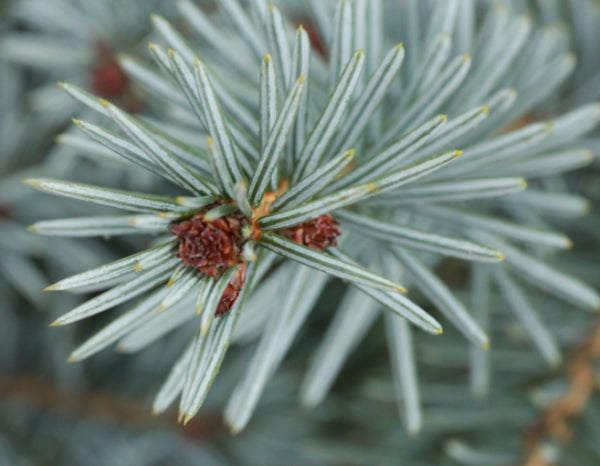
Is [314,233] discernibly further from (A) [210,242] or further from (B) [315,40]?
(B) [315,40]

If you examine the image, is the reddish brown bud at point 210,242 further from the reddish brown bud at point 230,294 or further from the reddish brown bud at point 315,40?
the reddish brown bud at point 315,40

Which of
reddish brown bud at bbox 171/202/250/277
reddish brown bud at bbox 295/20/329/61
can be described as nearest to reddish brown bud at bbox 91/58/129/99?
reddish brown bud at bbox 295/20/329/61

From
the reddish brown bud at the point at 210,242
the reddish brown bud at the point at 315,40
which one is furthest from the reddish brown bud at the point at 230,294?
the reddish brown bud at the point at 315,40

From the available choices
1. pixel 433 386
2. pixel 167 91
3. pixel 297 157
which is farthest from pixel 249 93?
pixel 433 386

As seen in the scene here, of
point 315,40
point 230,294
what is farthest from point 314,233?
point 315,40

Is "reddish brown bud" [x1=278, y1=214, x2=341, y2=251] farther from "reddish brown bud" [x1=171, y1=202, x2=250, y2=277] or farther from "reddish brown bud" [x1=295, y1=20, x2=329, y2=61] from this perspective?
"reddish brown bud" [x1=295, y1=20, x2=329, y2=61]

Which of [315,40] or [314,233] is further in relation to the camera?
[315,40]
